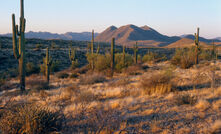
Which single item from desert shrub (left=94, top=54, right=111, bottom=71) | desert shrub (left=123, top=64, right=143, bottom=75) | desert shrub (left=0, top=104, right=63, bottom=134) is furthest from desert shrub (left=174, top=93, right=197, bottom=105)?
desert shrub (left=94, top=54, right=111, bottom=71)

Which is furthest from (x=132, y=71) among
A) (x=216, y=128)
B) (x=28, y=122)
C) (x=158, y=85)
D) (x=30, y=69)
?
(x=28, y=122)

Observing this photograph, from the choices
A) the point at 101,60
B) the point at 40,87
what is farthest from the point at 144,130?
the point at 101,60

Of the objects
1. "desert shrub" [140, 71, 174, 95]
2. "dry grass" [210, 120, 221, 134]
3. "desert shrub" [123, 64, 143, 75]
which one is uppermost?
"desert shrub" [140, 71, 174, 95]

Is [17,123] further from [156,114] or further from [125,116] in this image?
[156,114]

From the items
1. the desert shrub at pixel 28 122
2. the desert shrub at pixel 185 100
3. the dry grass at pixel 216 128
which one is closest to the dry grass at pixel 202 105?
the desert shrub at pixel 185 100

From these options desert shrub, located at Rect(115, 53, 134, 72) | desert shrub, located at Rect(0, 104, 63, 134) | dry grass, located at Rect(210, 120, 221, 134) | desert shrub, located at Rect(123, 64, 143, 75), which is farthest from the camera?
desert shrub, located at Rect(115, 53, 134, 72)

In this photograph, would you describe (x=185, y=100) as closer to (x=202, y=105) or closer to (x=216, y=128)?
(x=202, y=105)

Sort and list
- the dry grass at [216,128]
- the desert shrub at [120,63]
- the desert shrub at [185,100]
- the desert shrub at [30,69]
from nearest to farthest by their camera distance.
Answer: the dry grass at [216,128], the desert shrub at [185,100], the desert shrub at [120,63], the desert shrub at [30,69]

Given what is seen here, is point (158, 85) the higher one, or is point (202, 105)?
point (158, 85)

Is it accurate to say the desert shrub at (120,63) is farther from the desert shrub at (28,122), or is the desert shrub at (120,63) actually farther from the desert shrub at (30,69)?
the desert shrub at (28,122)

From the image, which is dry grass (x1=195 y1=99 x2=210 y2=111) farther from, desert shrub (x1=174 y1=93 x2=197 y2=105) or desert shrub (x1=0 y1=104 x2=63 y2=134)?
desert shrub (x1=0 y1=104 x2=63 y2=134)

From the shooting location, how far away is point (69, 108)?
5.93 metres

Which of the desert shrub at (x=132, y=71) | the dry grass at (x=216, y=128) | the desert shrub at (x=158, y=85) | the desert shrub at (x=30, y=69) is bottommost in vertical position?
the desert shrub at (x=30, y=69)

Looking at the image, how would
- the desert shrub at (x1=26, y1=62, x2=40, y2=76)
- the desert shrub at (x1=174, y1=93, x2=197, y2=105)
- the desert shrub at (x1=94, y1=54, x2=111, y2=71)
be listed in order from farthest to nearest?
the desert shrub at (x1=26, y1=62, x2=40, y2=76)
the desert shrub at (x1=94, y1=54, x2=111, y2=71)
the desert shrub at (x1=174, y1=93, x2=197, y2=105)
